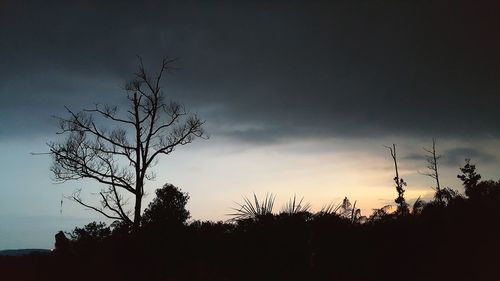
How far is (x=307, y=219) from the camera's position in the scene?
14.6 meters

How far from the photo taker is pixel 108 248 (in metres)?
17.2

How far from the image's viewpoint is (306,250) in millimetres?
14453

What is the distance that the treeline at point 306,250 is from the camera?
47.6 feet

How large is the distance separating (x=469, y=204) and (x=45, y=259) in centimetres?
1557

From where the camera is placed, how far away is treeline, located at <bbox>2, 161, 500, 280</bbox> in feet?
47.6

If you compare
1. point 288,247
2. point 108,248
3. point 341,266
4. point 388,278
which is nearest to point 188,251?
point 108,248

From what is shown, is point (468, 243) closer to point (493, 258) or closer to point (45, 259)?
point (493, 258)

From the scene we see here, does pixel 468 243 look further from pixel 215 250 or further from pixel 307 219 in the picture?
pixel 215 250

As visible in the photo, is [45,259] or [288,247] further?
[45,259]

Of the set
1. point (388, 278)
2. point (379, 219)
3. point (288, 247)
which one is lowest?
point (388, 278)

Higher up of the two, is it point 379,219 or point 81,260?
point 379,219

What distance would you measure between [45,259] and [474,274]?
14558 mm

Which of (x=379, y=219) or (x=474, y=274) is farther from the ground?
(x=379, y=219)

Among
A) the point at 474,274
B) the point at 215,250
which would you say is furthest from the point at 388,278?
the point at 215,250
